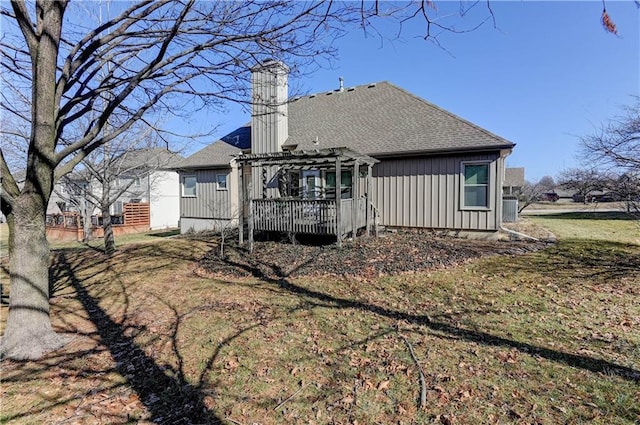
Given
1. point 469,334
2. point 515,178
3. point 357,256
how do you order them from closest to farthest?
point 469,334 → point 357,256 → point 515,178

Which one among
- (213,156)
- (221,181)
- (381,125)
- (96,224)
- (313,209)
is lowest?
(96,224)

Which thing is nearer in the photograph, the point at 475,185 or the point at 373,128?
the point at 475,185

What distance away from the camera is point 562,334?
13.9 feet

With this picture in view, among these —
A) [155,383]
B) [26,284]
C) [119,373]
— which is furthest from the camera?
[26,284]

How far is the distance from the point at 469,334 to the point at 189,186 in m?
14.8

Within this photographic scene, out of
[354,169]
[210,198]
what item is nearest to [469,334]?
[354,169]

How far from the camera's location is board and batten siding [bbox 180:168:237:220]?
14.5 meters

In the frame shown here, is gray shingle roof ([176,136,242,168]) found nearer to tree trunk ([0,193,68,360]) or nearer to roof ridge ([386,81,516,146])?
roof ridge ([386,81,516,146])

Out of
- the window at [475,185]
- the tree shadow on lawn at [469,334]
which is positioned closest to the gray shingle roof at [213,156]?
the tree shadow on lawn at [469,334]

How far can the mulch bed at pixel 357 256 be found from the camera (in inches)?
293

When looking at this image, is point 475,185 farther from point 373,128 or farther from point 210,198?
point 210,198

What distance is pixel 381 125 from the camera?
12.5 m

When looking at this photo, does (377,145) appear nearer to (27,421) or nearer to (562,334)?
(562,334)

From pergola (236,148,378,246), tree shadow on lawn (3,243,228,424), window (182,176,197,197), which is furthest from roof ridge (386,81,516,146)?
window (182,176,197,197)
